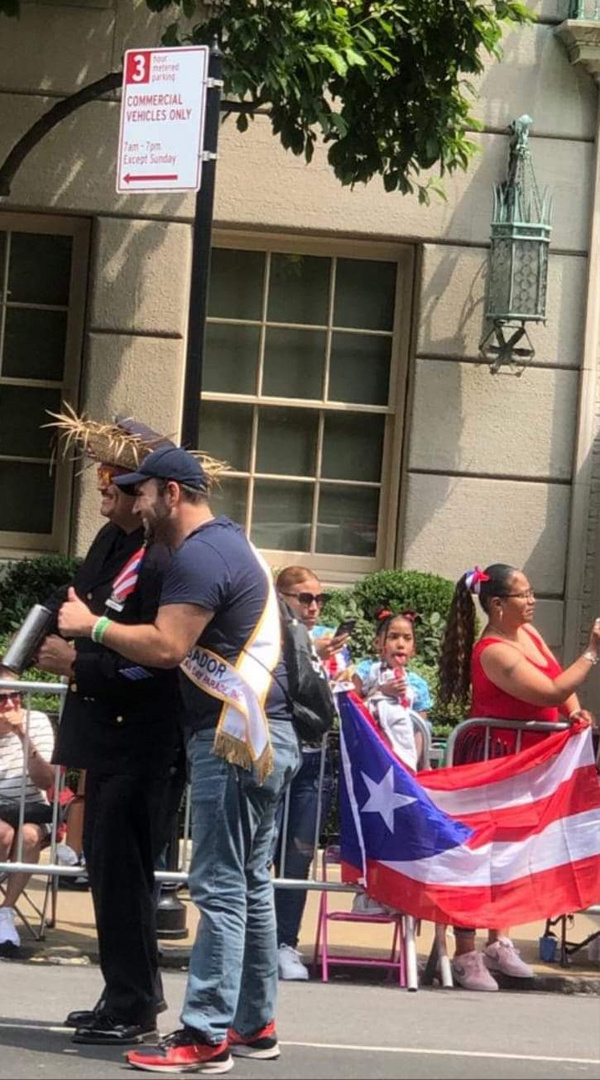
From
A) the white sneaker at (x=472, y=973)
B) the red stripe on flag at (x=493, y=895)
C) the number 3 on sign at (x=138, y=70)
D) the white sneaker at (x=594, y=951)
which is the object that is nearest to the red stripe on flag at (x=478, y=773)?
the red stripe on flag at (x=493, y=895)

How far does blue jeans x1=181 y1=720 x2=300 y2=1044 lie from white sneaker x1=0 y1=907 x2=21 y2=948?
7.23 ft

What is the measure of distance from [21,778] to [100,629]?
8.64 feet

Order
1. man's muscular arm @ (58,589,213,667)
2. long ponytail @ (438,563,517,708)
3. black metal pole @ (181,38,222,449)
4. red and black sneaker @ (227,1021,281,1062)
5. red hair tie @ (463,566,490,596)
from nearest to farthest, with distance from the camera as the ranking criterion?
man's muscular arm @ (58,589,213,667) → red and black sneaker @ (227,1021,281,1062) → red hair tie @ (463,566,490,596) → long ponytail @ (438,563,517,708) → black metal pole @ (181,38,222,449)

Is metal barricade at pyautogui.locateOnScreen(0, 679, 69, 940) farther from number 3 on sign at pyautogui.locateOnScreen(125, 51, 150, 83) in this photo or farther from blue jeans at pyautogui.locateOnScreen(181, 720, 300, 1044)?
number 3 on sign at pyautogui.locateOnScreen(125, 51, 150, 83)

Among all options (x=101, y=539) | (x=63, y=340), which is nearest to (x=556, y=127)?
(x=63, y=340)

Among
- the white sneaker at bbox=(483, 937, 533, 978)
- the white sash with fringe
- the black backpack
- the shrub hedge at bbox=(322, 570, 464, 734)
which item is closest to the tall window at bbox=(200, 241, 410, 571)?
the shrub hedge at bbox=(322, 570, 464, 734)

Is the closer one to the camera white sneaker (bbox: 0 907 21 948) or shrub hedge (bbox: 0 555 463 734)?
white sneaker (bbox: 0 907 21 948)

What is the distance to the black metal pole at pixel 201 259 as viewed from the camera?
9.33m

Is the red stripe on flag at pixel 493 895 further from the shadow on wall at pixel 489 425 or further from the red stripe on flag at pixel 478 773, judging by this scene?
the shadow on wall at pixel 489 425

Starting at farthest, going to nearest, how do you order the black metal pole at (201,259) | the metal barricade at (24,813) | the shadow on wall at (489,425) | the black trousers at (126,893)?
the shadow on wall at (489,425) < the black metal pole at (201,259) < the metal barricade at (24,813) < the black trousers at (126,893)

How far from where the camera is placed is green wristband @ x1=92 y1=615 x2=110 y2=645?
659 cm

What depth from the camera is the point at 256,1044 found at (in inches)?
268

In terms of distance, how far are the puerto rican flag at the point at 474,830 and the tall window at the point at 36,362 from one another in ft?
18.1

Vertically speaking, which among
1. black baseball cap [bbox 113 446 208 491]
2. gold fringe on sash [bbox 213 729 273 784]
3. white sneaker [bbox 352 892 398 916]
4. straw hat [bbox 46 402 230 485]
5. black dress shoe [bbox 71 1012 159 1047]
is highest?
→ straw hat [bbox 46 402 230 485]
